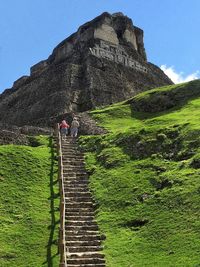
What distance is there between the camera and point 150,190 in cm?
2627

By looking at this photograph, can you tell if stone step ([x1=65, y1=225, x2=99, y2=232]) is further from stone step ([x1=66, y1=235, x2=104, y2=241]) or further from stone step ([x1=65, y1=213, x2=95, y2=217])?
stone step ([x1=65, y1=213, x2=95, y2=217])

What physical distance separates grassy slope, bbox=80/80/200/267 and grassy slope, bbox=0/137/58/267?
96.3 inches

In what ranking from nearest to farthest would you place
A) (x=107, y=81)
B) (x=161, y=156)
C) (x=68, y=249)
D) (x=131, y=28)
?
(x=68, y=249), (x=161, y=156), (x=107, y=81), (x=131, y=28)

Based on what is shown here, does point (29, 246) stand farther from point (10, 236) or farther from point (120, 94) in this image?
point (120, 94)

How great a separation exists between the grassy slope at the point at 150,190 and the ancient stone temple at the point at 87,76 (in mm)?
16654

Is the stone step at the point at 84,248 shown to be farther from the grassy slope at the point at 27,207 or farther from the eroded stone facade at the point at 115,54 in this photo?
the eroded stone facade at the point at 115,54

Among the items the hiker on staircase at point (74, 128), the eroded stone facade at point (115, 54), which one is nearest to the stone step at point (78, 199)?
the hiker on staircase at point (74, 128)

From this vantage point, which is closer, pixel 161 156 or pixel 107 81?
pixel 161 156

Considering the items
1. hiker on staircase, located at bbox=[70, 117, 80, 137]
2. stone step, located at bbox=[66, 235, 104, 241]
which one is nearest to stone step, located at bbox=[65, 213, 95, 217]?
stone step, located at bbox=[66, 235, 104, 241]

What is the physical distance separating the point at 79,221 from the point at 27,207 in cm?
305

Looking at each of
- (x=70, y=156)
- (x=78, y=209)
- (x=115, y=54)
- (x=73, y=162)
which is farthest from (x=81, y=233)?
(x=115, y=54)

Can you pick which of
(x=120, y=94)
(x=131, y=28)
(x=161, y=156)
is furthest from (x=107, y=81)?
(x=161, y=156)

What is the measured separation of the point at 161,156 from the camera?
30.6 meters

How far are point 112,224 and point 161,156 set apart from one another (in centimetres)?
814
